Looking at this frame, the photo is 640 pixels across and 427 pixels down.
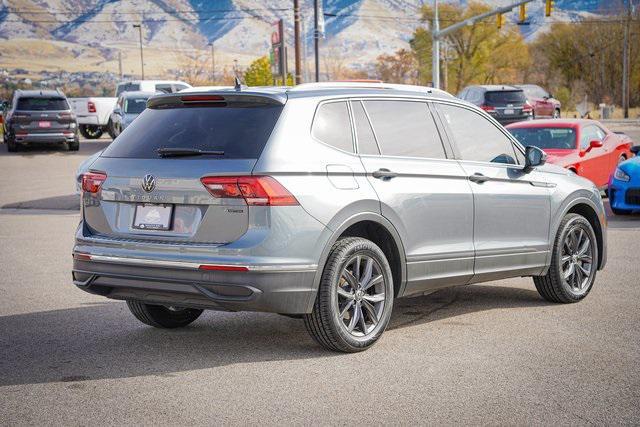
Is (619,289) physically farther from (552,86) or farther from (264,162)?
(552,86)

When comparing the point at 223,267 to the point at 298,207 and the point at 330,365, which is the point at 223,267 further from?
the point at 330,365

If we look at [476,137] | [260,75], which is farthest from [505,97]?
[260,75]

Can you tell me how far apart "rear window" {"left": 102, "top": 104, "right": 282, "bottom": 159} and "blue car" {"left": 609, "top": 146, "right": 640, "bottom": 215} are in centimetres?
968

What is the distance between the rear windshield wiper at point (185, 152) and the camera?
249 inches

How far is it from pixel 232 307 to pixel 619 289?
14.2 ft

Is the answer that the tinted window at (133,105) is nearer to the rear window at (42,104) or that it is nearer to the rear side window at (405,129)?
the rear window at (42,104)

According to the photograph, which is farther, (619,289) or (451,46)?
(451,46)

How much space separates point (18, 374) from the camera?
6148 millimetres

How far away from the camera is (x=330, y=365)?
636 centimetres

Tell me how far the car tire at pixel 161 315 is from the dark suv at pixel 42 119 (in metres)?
26.4

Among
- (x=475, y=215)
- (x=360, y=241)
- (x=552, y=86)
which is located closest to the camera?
(x=360, y=241)

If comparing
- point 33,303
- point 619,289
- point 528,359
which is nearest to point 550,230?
point 619,289

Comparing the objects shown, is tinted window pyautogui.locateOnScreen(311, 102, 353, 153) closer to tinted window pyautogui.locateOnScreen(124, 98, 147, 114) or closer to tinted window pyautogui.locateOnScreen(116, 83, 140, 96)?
tinted window pyautogui.locateOnScreen(124, 98, 147, 114)

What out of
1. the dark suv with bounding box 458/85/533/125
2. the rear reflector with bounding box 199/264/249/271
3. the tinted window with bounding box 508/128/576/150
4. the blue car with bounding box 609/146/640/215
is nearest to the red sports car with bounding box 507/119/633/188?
the tinted window with bounding box 508/128/576/150
